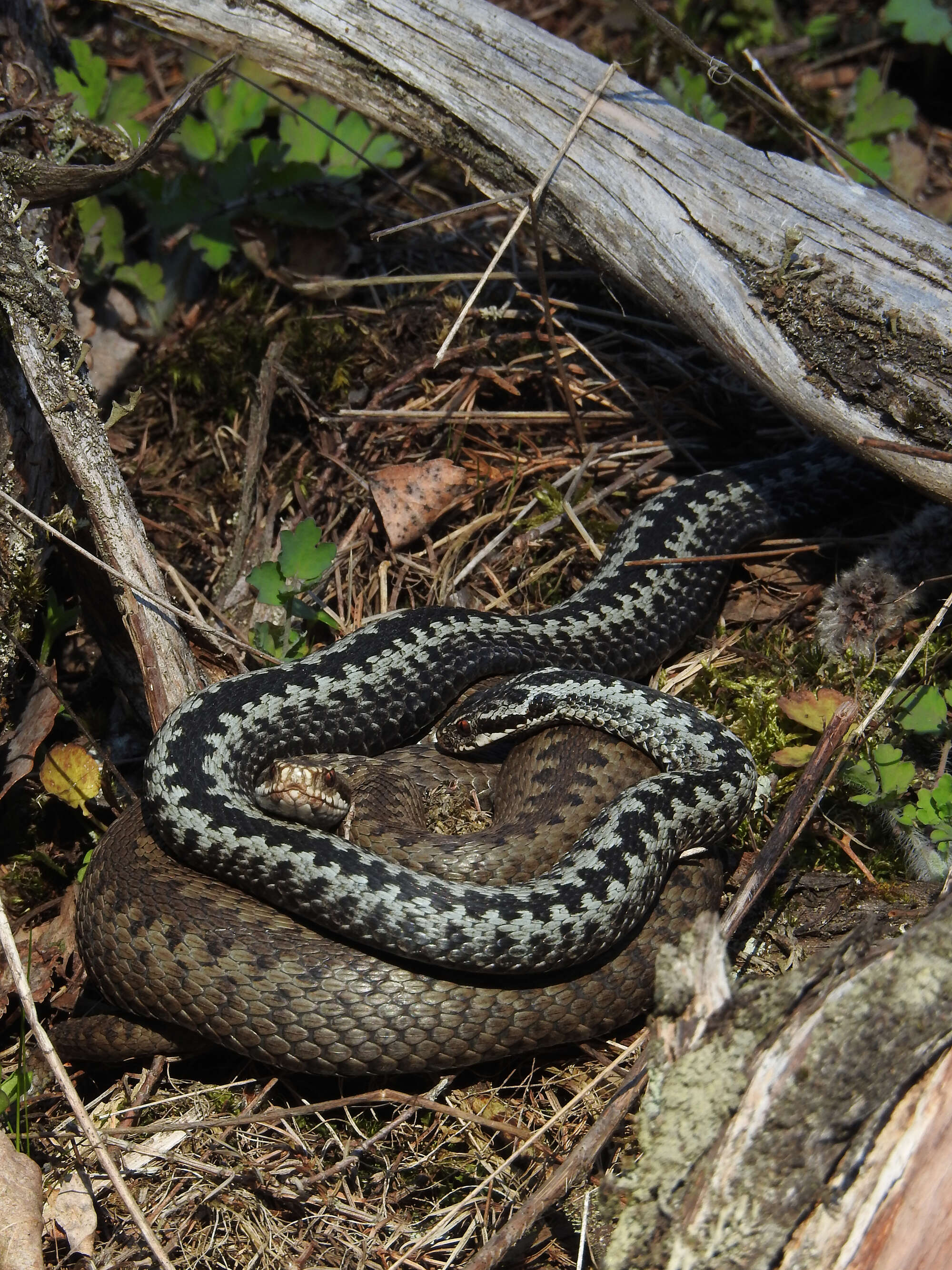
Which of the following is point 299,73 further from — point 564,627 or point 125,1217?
point 125,1217

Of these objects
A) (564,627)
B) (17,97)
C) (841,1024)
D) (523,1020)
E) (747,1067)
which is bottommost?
A: (523,1020)

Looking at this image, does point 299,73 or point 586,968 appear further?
point 299,73

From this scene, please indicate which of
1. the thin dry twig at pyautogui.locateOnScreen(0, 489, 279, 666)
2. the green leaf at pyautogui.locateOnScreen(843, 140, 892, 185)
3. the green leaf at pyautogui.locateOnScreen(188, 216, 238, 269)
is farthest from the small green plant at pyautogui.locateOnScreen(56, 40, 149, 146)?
the green leaf at pyautogui.locateOnScreen(843, 140, 892, 185)

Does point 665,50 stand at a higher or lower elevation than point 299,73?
higher

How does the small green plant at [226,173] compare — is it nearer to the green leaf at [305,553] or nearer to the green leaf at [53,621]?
the green leaf at [305,553]

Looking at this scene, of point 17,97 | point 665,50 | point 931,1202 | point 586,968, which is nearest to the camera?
point 931,1202

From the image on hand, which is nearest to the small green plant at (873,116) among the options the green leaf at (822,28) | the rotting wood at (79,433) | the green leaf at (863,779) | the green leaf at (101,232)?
the green leaf at (822,28)

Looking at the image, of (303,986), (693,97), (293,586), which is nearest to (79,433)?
(293,586)

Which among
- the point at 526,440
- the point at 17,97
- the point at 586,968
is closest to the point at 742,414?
the point at 526,440
